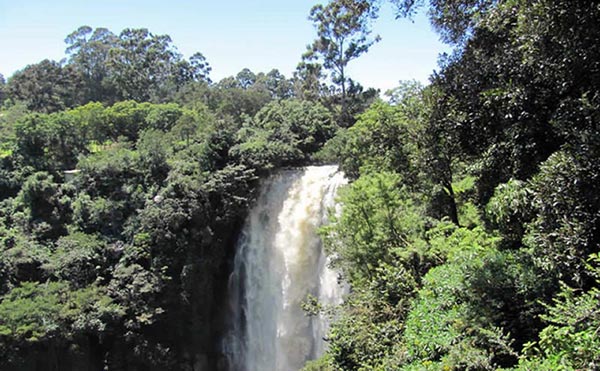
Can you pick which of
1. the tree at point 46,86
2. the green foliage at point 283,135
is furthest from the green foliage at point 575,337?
the tree at point 46,86

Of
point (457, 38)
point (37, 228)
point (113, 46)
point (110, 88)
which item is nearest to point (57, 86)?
point (110, 88)

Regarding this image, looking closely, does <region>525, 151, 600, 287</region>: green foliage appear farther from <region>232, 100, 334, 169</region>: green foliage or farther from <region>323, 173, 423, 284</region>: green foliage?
<region>232, 100, 334, 169</region>: green foliage

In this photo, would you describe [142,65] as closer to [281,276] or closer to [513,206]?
[281,276]

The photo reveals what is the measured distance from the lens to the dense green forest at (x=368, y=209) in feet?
16.7

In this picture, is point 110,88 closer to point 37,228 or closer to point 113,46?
point 113,46

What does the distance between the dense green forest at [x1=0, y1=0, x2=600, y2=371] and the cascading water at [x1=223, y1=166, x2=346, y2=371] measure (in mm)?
905

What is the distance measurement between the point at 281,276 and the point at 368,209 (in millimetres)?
7903

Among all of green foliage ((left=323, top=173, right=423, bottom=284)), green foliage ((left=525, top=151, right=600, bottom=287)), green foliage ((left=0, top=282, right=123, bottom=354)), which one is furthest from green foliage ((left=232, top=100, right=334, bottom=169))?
green foliage ((left=525, top=151, right=600, bottom=287))

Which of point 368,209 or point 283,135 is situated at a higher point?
point 283,135

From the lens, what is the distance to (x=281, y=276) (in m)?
20.1

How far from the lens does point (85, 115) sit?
89.2 ft

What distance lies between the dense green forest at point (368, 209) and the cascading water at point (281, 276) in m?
0.90

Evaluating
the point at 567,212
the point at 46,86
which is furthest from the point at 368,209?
the point at 46,86

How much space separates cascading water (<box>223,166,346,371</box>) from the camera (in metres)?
19.3
